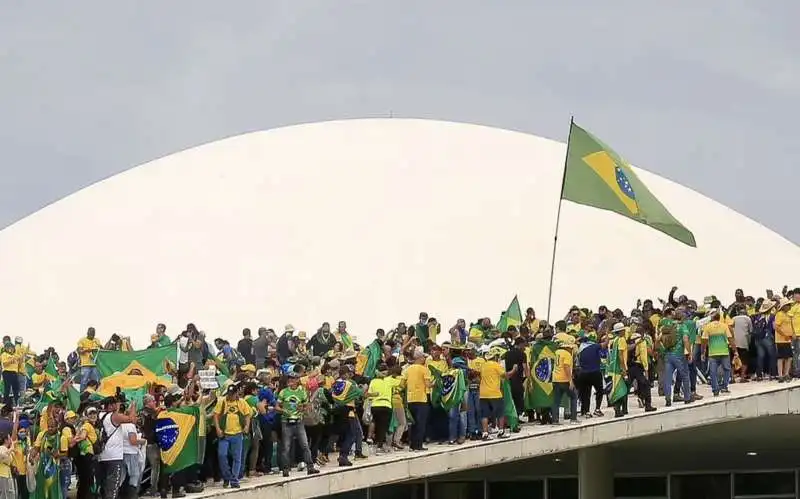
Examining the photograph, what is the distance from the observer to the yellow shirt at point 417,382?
16.4 m

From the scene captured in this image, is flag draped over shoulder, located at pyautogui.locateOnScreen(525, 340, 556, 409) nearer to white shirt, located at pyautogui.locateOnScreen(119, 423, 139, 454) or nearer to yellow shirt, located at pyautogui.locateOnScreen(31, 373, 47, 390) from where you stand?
white shirt, located at pyautogui.locateOnScreen(119, 423, 139, 454)

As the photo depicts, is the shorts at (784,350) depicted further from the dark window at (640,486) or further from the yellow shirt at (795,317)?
the dark window at (640,486)

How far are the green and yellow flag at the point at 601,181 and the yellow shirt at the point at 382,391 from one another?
5716mm

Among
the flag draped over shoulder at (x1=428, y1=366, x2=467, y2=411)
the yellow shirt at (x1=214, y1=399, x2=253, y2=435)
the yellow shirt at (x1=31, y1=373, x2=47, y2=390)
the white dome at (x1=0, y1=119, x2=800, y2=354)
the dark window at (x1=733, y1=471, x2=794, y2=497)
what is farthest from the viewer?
the white dome at (x1=0, y1=119, x2=800, y2=354)

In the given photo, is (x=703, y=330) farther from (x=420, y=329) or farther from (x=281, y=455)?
(x=281, y=455)

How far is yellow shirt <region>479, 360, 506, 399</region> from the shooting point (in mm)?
16656

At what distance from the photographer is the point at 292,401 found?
15891mm

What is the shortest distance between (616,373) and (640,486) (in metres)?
7.65

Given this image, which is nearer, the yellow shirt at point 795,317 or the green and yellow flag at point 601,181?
the yellow shirt at point 795,317

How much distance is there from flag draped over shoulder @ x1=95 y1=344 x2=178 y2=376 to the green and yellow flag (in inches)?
248

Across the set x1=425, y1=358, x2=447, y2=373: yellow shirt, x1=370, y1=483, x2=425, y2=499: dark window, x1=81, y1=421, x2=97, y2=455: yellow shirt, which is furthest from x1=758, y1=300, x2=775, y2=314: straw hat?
x1=81, y1=421, x2=97, y2=455: yellow shirt

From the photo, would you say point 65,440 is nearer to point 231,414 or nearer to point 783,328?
point 231,414

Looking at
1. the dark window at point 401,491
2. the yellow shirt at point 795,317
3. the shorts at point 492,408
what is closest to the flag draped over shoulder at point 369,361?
the shorts at point 492,408

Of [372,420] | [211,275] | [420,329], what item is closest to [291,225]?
[211,275]
